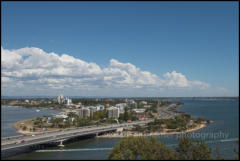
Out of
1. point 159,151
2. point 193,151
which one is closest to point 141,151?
point 159,151

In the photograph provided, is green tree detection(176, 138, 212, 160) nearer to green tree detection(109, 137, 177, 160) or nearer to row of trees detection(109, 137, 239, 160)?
row of trees detection(109, 137, 239, 160)

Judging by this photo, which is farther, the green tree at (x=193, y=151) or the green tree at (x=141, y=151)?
the green tree at (x=141, y=151)

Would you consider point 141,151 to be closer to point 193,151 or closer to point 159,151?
point 159,151

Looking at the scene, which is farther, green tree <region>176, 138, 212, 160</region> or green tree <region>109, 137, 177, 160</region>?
green tree <region>109, 137, 177, 160</region>

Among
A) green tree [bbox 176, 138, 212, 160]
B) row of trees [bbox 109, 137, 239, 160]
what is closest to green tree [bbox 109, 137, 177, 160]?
row of trees [bbox 109, 137, 239, 160]

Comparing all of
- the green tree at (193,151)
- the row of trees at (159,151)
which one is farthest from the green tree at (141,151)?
the green tree at (193,151)

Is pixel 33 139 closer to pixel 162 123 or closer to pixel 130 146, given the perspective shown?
pixel 130 146

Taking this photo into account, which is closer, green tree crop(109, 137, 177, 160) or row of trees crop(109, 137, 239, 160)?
row of trees crop(109, 137, 239, 160)

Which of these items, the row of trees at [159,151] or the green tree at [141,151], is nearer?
the row of trees at [159,151]

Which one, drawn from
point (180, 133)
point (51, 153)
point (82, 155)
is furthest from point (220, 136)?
point (51, 153)

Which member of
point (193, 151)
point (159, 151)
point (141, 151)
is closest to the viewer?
point (193, 151)

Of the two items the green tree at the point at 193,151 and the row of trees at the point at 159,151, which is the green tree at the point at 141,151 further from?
the green tree at the point at 193,151
